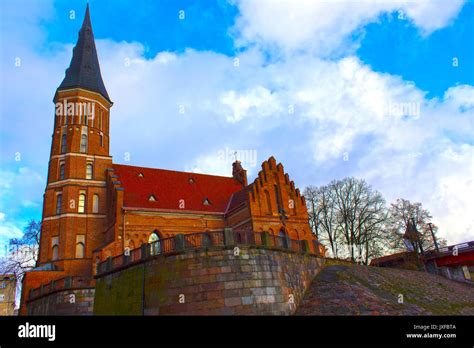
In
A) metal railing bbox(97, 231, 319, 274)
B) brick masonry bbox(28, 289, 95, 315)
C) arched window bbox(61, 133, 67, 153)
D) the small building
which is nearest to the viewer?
metal railing bbox(97, 231, 319, 274)

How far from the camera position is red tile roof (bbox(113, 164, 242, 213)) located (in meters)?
35.9

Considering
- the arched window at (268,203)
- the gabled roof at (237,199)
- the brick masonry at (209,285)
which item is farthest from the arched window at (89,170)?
the brick masonry at (209,285)

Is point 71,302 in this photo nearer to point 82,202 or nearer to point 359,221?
point 82,202

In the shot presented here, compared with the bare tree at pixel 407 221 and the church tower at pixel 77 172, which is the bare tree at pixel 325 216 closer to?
the bare tree at pixel 407 221

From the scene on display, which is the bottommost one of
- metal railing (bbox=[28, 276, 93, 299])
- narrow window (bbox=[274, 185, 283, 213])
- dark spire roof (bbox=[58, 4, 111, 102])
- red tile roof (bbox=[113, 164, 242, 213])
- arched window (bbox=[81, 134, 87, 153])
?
metal railing (bbox=[28, 276, 93, 299])

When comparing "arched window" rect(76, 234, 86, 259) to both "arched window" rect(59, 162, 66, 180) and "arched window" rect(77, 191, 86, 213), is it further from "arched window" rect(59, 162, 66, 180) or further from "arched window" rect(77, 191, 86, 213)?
"arched window" rect(59, 162, 66, 180)

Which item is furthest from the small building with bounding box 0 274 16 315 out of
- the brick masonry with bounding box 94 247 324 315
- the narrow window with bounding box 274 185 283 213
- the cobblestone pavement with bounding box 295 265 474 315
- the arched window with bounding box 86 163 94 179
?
the cobblestone pavement with bounding box 295 265 474 315

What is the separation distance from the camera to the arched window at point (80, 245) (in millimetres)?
32188

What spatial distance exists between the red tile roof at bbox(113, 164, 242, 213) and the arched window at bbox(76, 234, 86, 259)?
4.57 metres

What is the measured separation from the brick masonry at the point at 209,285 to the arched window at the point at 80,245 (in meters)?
13.7

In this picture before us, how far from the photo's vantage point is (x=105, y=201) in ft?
115
